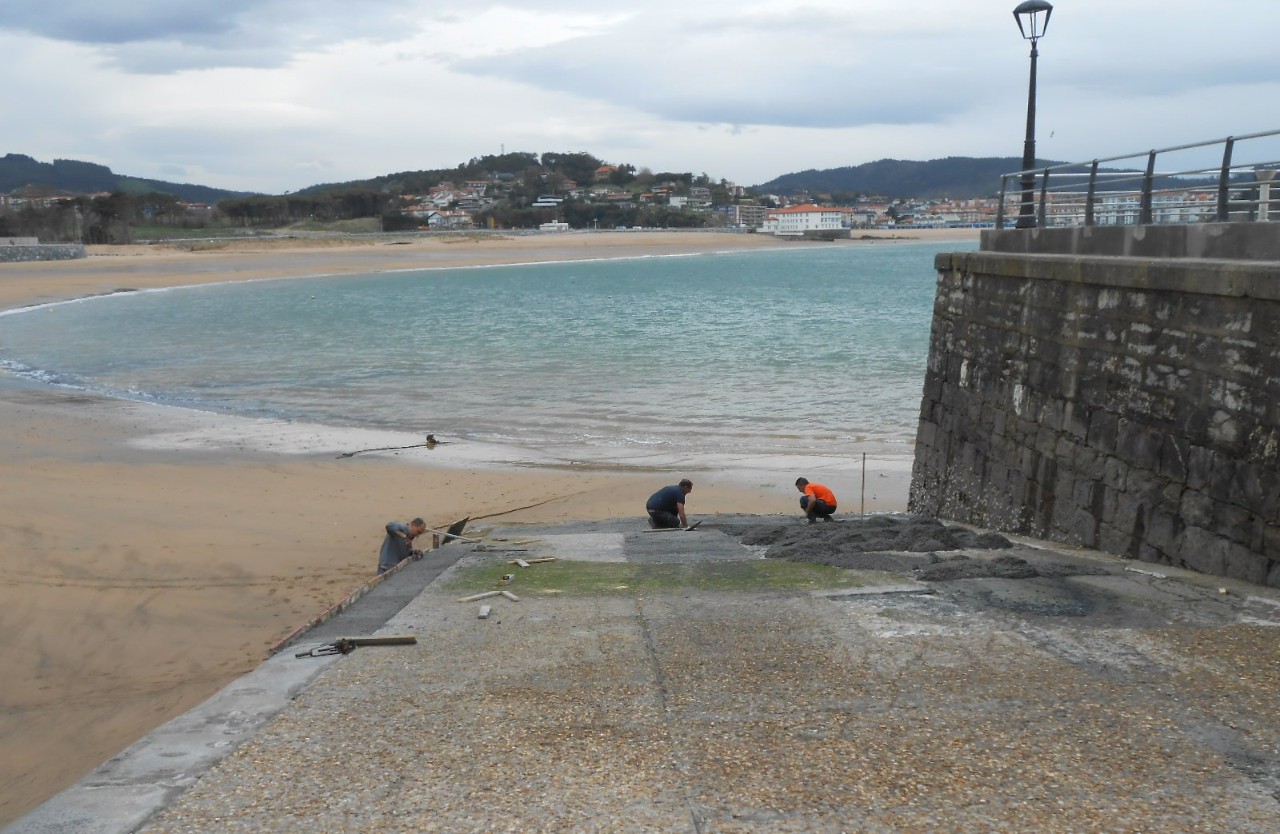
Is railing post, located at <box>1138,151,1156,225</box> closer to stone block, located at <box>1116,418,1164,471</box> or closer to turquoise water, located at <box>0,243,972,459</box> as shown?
stone block, located at <box>1116,418,1164,471</box>

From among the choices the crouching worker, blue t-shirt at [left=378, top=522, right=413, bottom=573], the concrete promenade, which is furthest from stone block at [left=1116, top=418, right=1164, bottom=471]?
blue t-shirt at [left=378, top=522, right=413, bottom=573]

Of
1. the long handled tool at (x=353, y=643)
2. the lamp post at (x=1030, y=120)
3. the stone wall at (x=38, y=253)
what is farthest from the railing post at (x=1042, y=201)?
the stone wall at (x=38, y=253)

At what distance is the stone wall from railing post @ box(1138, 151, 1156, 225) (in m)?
87.5

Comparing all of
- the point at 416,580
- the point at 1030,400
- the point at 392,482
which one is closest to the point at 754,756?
the point at 416,580

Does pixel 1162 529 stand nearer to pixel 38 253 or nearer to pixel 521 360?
pixel 521 360

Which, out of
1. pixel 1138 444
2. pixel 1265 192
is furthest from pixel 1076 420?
pixel 1265 192

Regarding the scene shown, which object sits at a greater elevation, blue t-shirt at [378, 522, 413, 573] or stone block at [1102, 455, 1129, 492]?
stone block at [1102, 455, 1129, 492]

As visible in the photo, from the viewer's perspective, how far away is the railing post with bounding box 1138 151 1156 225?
9.09 meters

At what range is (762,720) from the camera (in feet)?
16.9

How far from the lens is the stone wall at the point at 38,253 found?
8100 cm

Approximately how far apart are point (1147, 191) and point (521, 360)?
2657 centimetres

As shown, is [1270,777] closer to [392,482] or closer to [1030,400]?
[1030,400]

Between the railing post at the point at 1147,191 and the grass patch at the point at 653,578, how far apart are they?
4133 millimetres

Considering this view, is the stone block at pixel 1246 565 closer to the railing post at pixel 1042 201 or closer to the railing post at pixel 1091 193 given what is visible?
the railing post at pixel 1091 193
